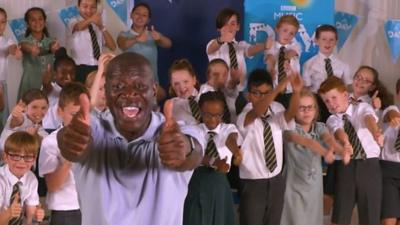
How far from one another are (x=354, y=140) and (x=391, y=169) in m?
0.37

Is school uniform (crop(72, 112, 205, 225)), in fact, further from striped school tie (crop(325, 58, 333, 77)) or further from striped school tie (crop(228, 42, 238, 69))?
striped school tie (crop(325, 58, 333, 77))

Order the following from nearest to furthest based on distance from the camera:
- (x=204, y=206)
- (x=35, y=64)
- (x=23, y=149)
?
(x=23, y=149) < (x=204, y=206) < (x=35, y=64)

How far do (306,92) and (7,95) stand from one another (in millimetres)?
2536

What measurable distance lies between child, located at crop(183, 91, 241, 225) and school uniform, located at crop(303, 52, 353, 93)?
57.0 inches

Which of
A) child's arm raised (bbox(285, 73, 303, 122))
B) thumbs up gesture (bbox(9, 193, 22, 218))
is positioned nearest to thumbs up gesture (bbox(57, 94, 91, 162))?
thumbs up gesture (bbox(9, 193, 22, 218))

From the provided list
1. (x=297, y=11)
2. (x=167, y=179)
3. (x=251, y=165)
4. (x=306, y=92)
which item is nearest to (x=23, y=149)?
(x=251, y=165)

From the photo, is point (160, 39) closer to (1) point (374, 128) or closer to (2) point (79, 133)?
(1) point (374, 128)

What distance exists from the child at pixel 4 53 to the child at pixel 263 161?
1.98m

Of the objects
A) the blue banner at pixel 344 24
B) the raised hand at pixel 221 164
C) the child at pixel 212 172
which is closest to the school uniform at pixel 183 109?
the child at pixel 212 172

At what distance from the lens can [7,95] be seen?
5566mm

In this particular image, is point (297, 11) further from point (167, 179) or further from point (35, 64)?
point (167, 179)

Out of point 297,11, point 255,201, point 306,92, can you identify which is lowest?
point 255,201

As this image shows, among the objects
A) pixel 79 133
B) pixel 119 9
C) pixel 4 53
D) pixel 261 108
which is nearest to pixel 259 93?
pixel 261 108

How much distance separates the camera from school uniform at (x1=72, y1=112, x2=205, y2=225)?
1.64 meters
